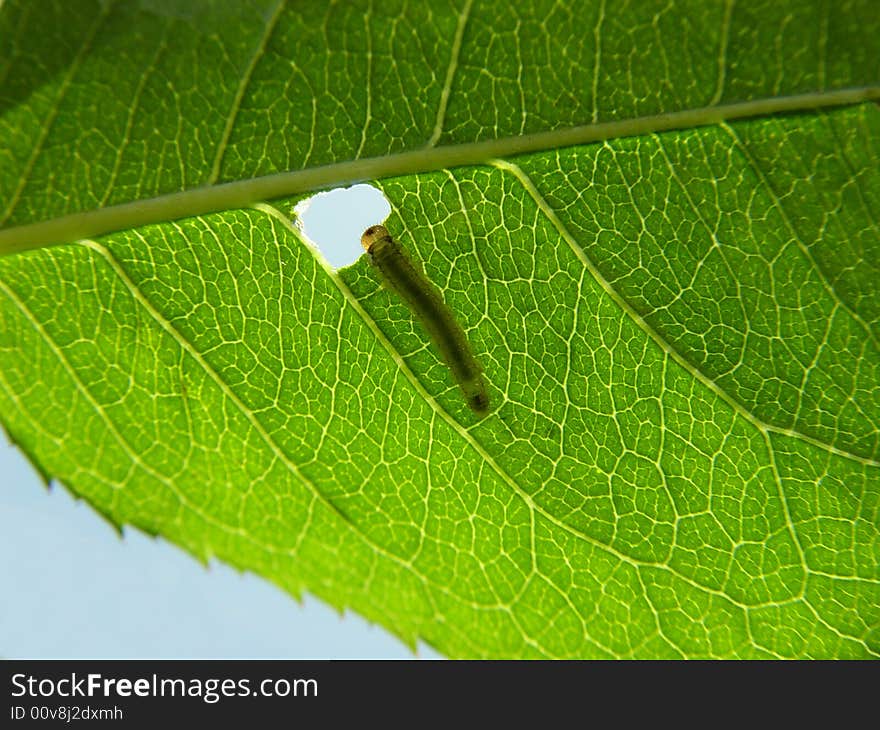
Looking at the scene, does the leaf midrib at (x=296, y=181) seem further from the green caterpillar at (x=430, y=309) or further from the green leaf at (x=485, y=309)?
the green caterpillar at (x=430, y=309)

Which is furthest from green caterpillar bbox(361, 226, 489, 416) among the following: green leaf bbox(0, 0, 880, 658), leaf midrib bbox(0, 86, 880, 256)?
leaf midrib bbox(0, 86, 880, 256)

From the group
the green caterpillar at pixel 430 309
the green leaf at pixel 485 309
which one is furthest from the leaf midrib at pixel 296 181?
the green caterpillar at pixel 430 309

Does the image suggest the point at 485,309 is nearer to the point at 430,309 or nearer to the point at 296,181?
the point at 430,309

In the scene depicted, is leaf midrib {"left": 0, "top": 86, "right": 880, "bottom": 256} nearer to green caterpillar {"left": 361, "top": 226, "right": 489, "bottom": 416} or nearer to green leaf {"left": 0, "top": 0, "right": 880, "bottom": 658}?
green leaf {"left": 0, "top": 0, "right": 880, "bottom": 658}

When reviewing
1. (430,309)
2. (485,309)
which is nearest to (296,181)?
(430,309)

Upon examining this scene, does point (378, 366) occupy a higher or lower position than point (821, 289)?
higher

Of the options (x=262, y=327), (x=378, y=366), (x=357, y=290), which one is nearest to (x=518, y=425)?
(x=378, y=366)

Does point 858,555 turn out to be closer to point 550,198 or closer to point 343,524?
point 550,198
